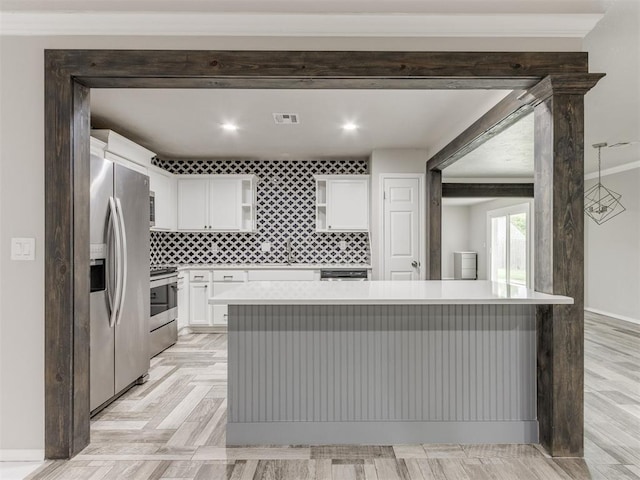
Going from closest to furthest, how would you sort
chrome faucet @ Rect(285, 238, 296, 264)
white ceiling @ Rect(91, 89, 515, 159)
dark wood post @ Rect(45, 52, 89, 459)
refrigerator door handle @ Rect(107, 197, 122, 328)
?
dark wood post @ Rect(45, 52, 89, 459) → refrigerator door handle @ Rect(107, 197, 122, 328) → white ceiling @ Rect(91, 89, 515, 159) → chrome faucet @ Rect(285, 238, 296, 264)

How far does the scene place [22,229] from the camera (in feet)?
7.23

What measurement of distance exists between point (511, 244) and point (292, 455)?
8.24 metres

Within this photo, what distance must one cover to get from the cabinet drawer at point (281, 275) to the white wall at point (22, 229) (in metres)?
3.25

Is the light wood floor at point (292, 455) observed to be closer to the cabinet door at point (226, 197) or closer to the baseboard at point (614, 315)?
the cabinet door at point (226, 197)

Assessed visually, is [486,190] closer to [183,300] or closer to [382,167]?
Answer: [382,167]

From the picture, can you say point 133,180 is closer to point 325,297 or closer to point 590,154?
point 325,297

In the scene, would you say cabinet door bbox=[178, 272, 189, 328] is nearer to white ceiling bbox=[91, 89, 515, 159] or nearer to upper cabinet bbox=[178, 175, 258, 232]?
upper cabinet bbox=[178, 175, 258, 232]

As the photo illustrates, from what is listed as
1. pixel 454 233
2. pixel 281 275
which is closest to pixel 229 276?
pixel 281 275

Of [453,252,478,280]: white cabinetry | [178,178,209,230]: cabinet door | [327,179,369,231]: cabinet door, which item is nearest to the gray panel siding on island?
[327,179,369,231]: cabinet door

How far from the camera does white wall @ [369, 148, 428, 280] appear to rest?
5246 millimetres

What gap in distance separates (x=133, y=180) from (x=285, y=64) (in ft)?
5.57

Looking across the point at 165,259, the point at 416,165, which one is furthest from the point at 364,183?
the point at 165,259

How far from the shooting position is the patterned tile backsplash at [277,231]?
593 centimetres

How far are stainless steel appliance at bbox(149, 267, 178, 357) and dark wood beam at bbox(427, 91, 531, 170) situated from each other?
10.9ft
